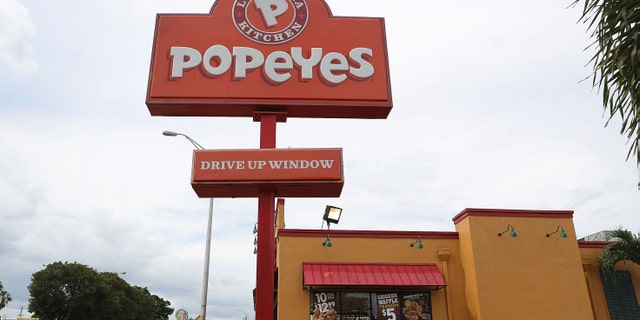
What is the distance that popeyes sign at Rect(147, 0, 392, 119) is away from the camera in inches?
427

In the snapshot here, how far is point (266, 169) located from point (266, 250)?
1630 millimetres

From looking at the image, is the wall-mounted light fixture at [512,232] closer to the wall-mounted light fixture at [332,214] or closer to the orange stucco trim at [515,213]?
the orange stucco trim at [515,213]

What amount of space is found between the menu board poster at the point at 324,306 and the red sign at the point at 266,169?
22.7 feet

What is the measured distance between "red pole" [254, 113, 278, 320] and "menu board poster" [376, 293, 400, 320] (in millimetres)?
7077

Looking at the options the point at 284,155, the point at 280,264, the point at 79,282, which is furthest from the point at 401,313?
the point at 79,282

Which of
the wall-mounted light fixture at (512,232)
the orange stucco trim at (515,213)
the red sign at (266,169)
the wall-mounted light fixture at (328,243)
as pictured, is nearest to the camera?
the red sign at (266,169)

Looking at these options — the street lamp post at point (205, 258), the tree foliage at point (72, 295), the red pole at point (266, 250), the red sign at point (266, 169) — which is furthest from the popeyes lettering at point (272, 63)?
the tree foliage at point (72, 295)

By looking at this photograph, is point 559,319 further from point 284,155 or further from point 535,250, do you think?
point 284,155

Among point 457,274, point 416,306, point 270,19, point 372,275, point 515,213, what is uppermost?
point 270,19

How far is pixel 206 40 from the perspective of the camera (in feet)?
37.1

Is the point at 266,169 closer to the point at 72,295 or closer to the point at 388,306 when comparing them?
the point at 388,306

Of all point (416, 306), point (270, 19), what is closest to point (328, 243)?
point (416, 306)

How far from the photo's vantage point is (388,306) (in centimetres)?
1596

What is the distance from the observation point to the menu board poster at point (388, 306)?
1584cm
